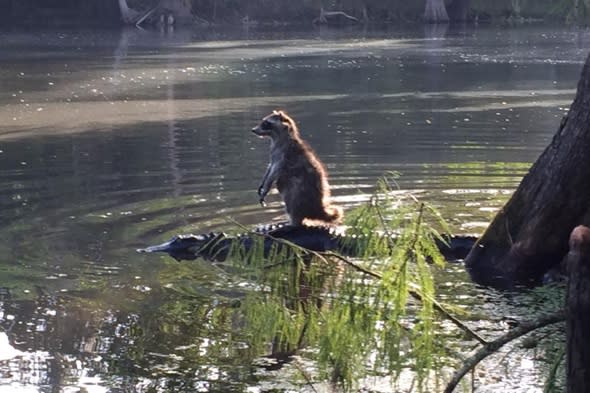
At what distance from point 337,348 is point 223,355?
2.41 metres

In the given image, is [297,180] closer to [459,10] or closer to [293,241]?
[293,241]

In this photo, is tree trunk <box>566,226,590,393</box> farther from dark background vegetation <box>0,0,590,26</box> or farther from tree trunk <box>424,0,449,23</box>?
tree trunk <box>424,0,449,23</box>

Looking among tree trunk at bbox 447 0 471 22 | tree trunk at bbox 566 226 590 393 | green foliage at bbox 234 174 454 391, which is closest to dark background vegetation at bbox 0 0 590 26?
tree trunk at bbox 447 0 471 22

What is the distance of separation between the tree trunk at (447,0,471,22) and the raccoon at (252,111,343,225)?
2176 inches

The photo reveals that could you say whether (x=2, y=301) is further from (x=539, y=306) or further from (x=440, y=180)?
(x=440, y=180)

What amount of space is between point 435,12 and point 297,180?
5412cm

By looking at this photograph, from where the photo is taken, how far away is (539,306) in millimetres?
8602

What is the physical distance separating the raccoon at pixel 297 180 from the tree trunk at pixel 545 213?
145cm

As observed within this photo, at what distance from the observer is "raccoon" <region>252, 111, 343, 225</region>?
35.9 ft

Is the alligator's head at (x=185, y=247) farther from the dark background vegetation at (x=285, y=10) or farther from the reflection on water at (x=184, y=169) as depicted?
the dark background vegetation at (x=285, y=10)

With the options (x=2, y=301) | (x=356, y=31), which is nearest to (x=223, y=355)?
(x=2, y=301)

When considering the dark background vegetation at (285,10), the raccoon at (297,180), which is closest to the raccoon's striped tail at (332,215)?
the raccoon at (297,180)

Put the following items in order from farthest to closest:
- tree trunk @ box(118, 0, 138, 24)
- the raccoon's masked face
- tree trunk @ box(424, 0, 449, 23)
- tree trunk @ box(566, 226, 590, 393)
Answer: tree trunk @ box(424, 0, 449, 23) → tree trunk @ box(118, 0, 138, 24) → the raccoon's masked face → tree trunk @ box(566, 226, 590, 393)

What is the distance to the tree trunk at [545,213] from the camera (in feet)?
30.6
